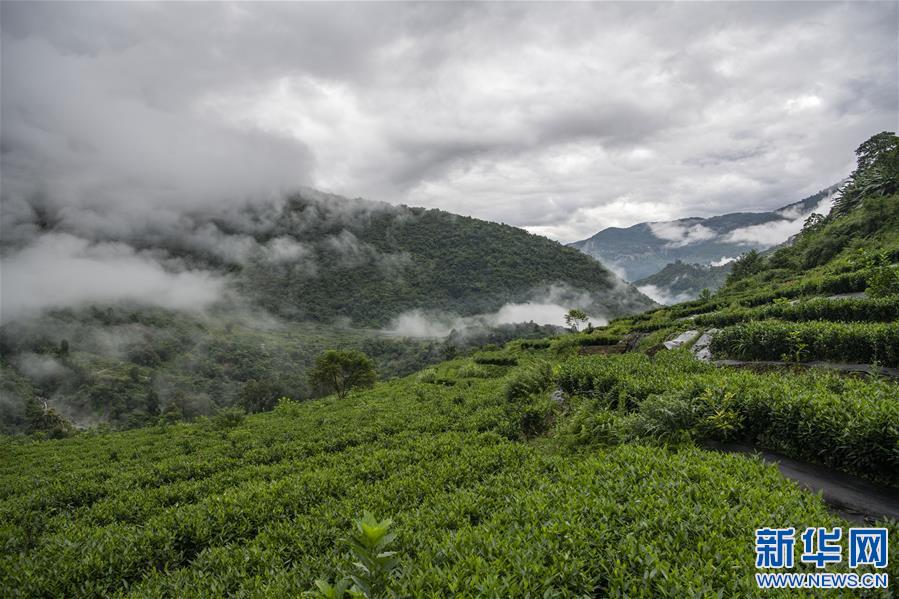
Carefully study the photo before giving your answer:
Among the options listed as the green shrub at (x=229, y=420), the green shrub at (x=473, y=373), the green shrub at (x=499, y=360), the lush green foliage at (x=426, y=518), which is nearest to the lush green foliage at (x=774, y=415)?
the lush green foliage at (x=426, y=518)

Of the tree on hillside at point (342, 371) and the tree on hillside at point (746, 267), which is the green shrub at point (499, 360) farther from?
the tree on hillside at point (746, 267)

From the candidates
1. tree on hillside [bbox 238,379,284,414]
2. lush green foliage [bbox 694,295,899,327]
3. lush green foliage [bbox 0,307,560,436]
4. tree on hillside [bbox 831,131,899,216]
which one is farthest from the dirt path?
lush green foliage [bbox 0,307,560,436]

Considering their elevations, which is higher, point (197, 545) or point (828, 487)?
point (828, 487)

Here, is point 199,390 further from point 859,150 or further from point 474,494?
point 859,150

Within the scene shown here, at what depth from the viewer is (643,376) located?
11.7 m

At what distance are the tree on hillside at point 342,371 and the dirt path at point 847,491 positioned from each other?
99.7ft

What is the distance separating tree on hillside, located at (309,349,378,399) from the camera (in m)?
36.2

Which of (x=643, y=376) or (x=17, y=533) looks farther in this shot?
(x=643, y=376)

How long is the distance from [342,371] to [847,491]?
36524mm

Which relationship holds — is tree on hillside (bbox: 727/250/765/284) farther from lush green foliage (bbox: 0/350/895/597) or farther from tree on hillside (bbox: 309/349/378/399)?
lush green foliage (bbox: 0/350/895/597)

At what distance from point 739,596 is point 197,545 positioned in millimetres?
8234

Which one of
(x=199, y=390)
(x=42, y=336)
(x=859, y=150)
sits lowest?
(x=199, y=390)

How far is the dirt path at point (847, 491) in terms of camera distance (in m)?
5.36


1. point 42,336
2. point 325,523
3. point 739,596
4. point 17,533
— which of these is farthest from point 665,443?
point 42,336
